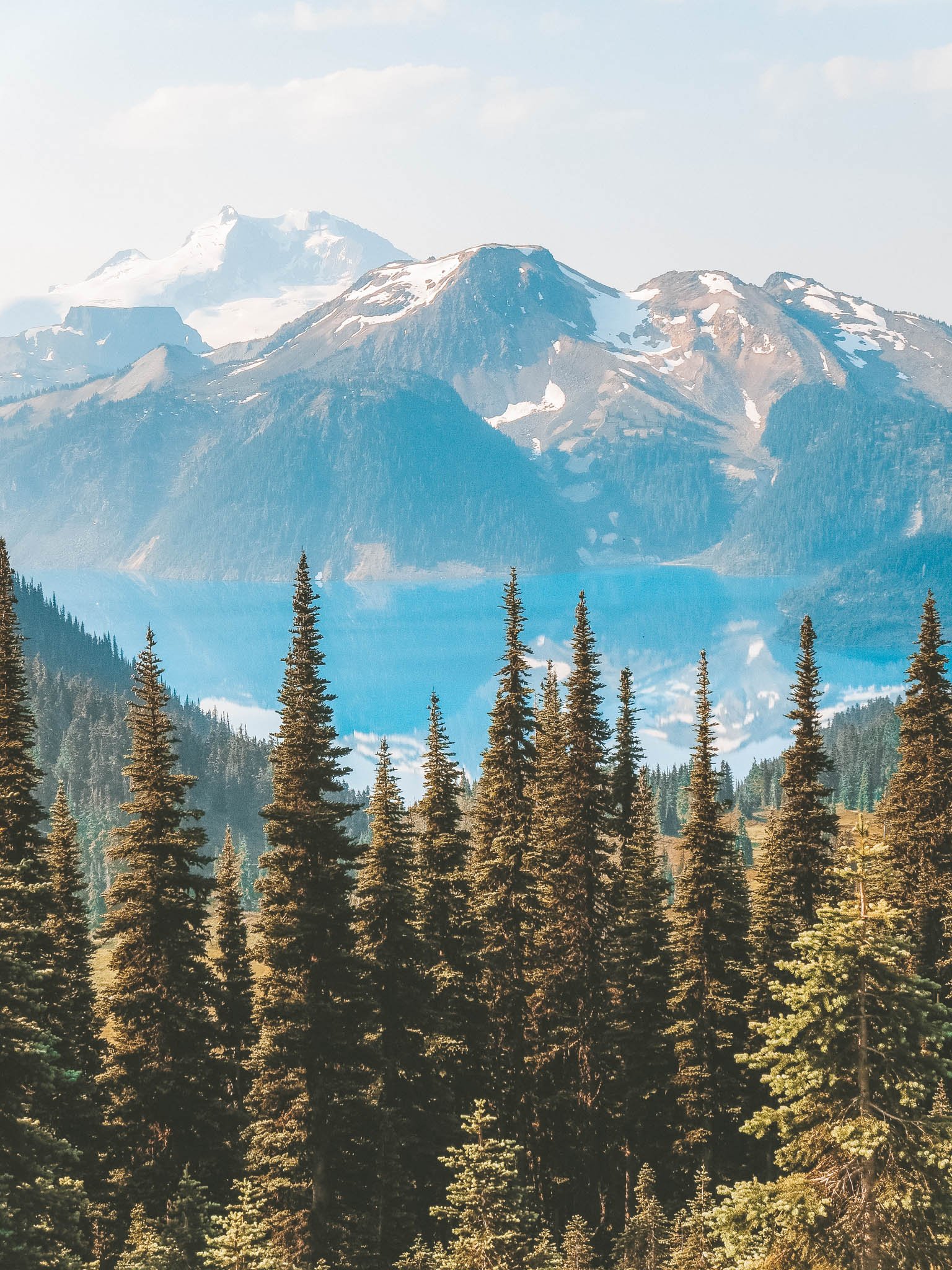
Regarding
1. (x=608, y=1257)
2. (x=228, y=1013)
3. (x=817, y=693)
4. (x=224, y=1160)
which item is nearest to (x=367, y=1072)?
(x=224, y=1160)

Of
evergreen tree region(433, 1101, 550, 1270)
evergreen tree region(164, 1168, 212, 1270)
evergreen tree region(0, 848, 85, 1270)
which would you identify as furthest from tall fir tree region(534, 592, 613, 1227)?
evergreen tree region(0, 848, 85, 1270)

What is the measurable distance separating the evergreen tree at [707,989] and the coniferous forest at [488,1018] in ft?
0.46

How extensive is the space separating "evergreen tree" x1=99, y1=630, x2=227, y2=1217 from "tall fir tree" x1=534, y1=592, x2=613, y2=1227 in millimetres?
14246

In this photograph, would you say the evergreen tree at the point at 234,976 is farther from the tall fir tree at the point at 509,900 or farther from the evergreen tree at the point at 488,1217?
the evergreen tree at the point at 488,1217

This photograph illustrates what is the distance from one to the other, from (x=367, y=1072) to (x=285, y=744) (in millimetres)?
9404

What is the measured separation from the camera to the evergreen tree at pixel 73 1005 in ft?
111

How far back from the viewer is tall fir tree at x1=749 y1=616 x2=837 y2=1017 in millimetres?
47000

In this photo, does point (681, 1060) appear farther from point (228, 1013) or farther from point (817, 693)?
point (228, 1013)

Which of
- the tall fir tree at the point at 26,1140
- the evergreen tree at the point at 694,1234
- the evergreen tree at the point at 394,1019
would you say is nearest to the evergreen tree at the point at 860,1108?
the evergreen tree at the point at 694,1234

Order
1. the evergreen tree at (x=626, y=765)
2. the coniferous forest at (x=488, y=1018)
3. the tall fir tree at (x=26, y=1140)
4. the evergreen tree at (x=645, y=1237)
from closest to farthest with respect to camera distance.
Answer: the coniferous forest at (x=488, y=1018) → the tall fir tree at (x=26, y=1140) → the evergreen tree at (x=645, y=1237) → the evergreen tree at (x=626, y=765)


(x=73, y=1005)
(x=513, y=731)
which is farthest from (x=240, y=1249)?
(x=513, y=731)

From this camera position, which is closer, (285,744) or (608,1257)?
(285,744)

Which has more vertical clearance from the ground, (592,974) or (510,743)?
(510,743)

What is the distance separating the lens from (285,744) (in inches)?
1398
